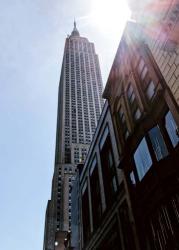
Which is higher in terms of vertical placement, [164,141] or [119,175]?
[119,175]

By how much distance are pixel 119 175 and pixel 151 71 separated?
9661mm

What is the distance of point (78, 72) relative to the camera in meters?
191

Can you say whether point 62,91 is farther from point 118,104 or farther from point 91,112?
point 118,104

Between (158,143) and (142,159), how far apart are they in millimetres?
2296

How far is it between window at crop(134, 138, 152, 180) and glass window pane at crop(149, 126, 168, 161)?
79 cm

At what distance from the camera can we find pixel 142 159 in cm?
1892

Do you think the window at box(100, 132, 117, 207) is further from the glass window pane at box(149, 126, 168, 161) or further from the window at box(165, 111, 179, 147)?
the window at box(165, 111, 179, 147)

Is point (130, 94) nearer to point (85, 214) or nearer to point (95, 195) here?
point (95, 195)

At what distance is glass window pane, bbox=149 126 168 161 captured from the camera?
16.4 m

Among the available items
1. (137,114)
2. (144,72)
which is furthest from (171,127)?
(144,72)

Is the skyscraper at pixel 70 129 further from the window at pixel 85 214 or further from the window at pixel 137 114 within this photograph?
the window at pixel 137 114

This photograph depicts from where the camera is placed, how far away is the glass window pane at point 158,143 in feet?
53.8

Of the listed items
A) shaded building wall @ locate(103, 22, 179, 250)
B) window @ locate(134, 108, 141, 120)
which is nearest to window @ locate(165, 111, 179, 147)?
shaded building wall @ locate(103, 22, 179, 250)

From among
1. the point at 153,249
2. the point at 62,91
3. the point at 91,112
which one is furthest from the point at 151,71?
the point at 62,91
